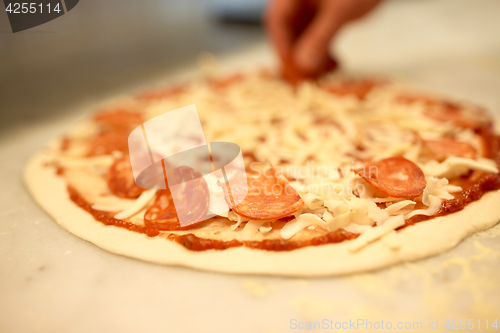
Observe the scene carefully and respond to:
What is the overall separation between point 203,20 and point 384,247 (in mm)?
2960

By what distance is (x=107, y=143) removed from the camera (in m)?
1.67

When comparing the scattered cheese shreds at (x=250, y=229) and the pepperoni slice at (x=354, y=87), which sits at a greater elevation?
the pepperoni slice at (x=354, y=87)

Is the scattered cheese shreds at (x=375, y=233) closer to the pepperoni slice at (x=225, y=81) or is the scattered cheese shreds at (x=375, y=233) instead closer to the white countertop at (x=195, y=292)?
the white countertop at (x=195, y=292)

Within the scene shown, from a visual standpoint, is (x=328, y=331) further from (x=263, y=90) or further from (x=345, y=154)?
(x=263, y=90)

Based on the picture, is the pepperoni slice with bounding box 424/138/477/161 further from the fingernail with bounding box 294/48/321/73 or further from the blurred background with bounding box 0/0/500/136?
the blurred background with bounding box 0/0/500/136

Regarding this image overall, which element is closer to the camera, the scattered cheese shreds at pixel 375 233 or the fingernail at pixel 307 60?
the scattered cheese shreds at pixel 375 233

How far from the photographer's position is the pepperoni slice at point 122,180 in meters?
1.31

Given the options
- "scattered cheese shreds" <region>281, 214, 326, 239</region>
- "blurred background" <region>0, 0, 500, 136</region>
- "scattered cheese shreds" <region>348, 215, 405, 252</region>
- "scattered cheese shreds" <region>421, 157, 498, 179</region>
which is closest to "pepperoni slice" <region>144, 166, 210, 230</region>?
"scattered cheese shreds" <region>281, 214, 326, 239</region>

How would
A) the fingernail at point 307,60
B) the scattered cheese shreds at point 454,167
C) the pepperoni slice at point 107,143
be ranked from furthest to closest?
the fingernail at point 307,60 < the pepperoni slice at point 107,143 < the scattered cheese shreds at point 454,167

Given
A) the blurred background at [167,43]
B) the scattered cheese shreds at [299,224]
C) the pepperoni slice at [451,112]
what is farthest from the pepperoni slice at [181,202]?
the pepperoni slice at [451,112]

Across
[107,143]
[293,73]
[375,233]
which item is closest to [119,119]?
[107,143]

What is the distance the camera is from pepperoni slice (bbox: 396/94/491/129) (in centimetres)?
169

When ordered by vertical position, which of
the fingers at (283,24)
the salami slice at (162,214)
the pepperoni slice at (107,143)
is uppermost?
the fingers at (283,24)

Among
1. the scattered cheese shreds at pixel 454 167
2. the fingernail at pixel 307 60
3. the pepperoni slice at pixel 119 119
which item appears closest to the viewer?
the scattered cheese shreds at pixel 454 167
